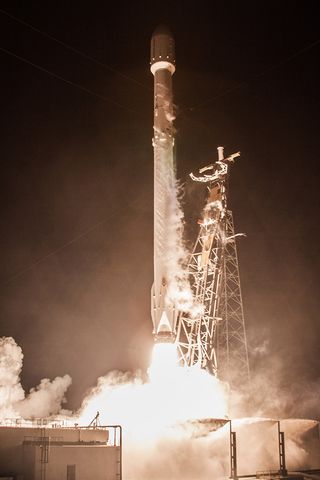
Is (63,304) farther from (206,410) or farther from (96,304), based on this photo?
(206,410)

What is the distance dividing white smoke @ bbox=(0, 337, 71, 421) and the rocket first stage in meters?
15.0

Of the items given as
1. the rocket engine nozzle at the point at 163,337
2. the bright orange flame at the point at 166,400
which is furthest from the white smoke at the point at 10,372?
the rocket engine nozzle at the point at 163,337

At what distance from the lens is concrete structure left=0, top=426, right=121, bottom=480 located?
2955 centimetres

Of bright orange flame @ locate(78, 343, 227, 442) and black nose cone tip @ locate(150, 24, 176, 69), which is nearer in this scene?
bright orange flame @ locate(78, 343, 227, 442)

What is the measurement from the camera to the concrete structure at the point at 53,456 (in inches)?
1163

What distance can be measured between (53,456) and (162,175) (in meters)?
17.1

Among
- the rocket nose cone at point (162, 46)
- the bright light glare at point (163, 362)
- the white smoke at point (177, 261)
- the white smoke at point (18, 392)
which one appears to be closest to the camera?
the bright light glare at point (163, 362)

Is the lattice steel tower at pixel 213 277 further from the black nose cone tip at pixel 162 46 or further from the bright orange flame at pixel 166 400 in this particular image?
the black nose cone tip at pixel 162 46

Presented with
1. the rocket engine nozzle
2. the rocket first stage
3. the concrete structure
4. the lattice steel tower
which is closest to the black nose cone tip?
the rocket first stage

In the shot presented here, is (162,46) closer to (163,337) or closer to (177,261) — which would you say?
(177,261)

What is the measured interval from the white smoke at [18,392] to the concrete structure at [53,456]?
1432cm

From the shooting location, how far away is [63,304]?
164 feet

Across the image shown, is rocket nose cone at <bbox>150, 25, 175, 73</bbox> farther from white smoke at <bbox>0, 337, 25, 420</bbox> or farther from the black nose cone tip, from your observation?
white smoke at <bbox>0, 337, 25, 420</bbox>

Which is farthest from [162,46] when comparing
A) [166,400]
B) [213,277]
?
[166,400]
